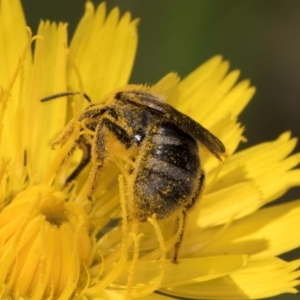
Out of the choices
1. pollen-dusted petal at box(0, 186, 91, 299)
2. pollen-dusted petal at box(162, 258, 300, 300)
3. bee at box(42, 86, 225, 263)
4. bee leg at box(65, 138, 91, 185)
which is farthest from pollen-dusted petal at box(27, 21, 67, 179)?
pollen-dusted petal at box(162, 258, 300, 300)

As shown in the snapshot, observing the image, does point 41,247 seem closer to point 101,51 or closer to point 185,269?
point 185,269

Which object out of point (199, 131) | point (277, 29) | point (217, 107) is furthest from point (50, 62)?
point (277, 29)

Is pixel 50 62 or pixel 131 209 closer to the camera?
pixel 131 209

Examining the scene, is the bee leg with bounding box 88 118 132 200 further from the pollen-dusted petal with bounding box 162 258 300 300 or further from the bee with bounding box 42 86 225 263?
the pollen-dusted petal with bounding box 162 258 300 300

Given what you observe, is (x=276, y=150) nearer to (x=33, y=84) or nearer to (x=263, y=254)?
(x=263, y=254)

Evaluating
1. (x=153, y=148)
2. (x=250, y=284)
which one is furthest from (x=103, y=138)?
(x=250, y=284)
